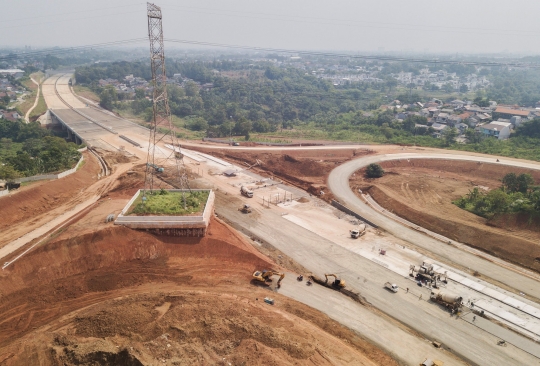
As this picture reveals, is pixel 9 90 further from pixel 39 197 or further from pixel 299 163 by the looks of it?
pixel 299 163

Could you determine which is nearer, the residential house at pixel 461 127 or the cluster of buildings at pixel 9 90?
the residential house at pixel 461 127

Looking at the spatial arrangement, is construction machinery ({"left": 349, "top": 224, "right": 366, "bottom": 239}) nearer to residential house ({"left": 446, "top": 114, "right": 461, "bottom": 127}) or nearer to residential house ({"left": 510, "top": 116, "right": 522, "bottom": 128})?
residential house ({"left": 446, "top": 114, "right": 461, "bottom": 127})

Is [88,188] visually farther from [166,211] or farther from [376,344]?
[376,344]

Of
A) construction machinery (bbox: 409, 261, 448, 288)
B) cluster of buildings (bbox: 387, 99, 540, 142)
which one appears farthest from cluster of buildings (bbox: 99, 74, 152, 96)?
construction machinery (bbox: 409, 261, 448, 288)

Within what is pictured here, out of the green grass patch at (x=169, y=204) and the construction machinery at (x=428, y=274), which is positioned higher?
the green grass patch at (x=169, y=204)

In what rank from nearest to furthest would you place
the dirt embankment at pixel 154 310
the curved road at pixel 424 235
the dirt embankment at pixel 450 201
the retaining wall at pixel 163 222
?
the dirt embankment at pixel 154 310, the curved road at pixel 424 235, the retaining wall at pixel 163 222, the dirt embankment at pixel 450 201

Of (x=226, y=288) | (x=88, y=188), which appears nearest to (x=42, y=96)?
(x=88, y=188)

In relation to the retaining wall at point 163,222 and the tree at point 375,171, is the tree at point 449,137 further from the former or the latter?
the retaining wall at point 163,222

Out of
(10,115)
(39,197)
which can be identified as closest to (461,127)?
(39,197)

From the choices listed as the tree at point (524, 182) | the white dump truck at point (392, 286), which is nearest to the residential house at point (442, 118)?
the tree at point (524, 182)
